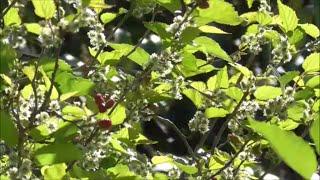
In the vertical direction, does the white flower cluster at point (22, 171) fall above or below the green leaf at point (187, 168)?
above

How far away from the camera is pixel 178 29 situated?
4.07 ft

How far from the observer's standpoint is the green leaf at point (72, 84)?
1.17 m

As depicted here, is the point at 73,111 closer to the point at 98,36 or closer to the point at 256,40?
the point at 98,36

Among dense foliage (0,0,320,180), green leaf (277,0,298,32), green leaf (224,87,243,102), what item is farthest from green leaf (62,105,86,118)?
green leaf (277,0,298,32)

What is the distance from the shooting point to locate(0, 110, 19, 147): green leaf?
39.9 inches

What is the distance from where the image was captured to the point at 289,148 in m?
0.62

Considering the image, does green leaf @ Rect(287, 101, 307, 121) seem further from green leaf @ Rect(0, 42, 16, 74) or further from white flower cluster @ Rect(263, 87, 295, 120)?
green leaf @ Rect(0, 42, 16, 74)

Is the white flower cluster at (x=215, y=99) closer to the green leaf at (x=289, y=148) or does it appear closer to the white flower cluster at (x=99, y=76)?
the white flower cluster at (x=99, y=76)

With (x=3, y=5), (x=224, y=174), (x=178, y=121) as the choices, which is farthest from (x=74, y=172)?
(x=178, y=121)

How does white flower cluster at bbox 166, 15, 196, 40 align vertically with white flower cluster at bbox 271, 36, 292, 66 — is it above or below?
above

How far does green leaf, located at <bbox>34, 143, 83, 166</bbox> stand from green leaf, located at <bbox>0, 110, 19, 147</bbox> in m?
0.05

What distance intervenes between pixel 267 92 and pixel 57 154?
1.50 feet

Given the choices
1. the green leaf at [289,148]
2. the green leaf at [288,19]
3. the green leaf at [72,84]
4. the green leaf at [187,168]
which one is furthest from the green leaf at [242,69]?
the green leaf at [289,148]

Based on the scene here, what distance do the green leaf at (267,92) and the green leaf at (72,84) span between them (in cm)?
34
